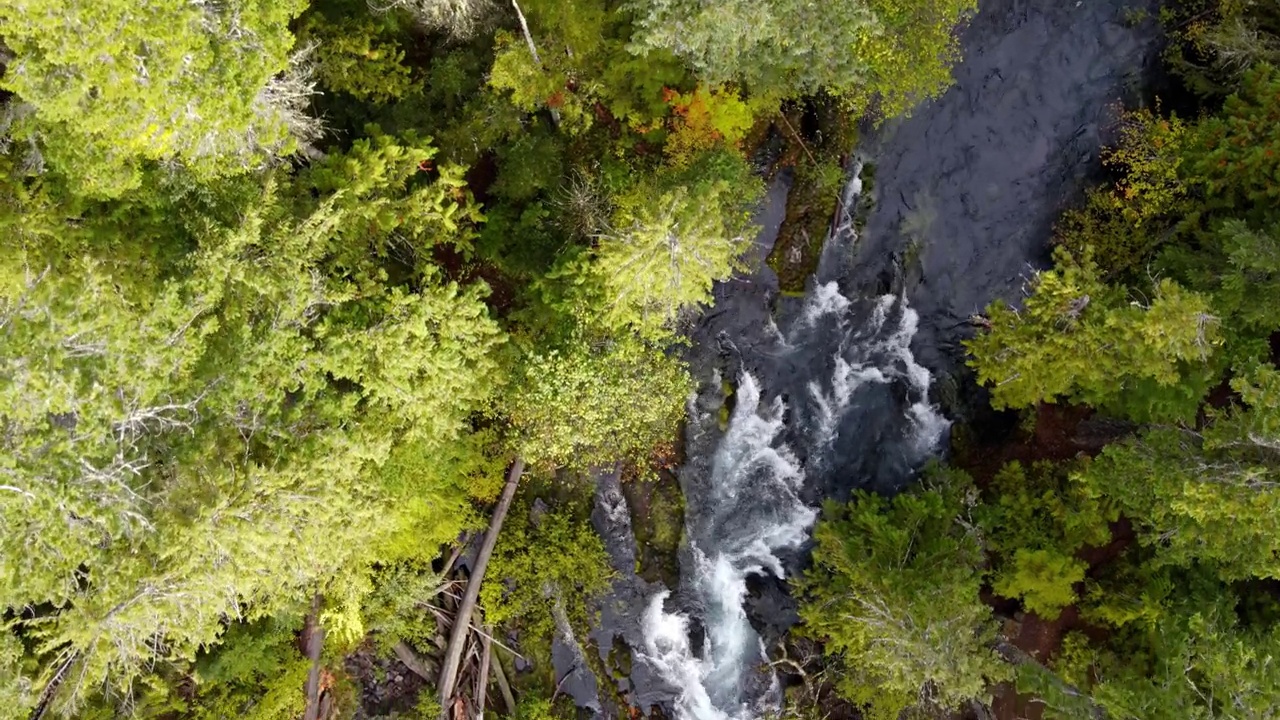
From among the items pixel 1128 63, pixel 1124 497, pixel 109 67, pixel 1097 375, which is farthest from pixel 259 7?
pixel 1128 63

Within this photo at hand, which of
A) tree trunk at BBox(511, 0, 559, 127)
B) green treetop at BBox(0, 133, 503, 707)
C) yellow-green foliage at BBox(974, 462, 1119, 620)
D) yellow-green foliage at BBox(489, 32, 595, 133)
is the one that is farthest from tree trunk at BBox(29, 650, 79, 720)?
yellow-green foliage at BBox(974, 462, 1119, 620)

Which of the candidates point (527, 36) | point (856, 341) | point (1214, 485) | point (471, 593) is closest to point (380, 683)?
point (471, 593)

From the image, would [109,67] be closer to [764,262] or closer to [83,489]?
[83,489]

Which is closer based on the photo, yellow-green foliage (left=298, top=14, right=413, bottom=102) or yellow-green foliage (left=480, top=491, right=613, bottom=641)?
yellow-green foliage (left=298, top=14, right=413, bottom=102)

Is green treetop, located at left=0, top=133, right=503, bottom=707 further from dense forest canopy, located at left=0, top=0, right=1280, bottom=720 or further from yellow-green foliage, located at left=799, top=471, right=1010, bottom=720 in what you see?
yellow-green foliage, located at left=799, top=471, right=1010, bottom=720

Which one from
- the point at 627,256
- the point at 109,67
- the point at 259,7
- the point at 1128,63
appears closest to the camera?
the point at 109,67

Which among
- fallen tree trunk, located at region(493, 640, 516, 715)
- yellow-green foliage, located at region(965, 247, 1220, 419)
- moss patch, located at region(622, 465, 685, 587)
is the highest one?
yellow-green foliage, located at region(965, 247, 1220, 419)

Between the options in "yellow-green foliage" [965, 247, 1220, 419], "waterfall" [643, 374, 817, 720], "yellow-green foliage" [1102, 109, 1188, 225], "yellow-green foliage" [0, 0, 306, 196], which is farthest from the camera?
"waterfall" [643, 374, 817, 720]

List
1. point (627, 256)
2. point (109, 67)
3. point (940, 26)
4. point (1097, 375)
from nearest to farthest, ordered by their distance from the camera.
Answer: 1. point (109, 67)
2. point (627, 256)
3. point (1097, 375)
4. point (940, 26)
